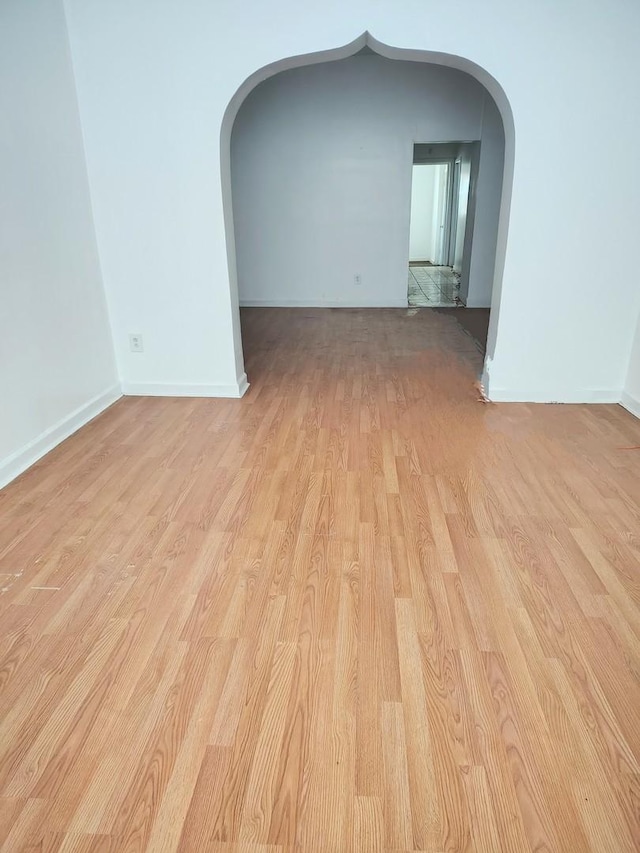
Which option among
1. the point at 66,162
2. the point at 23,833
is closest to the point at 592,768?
the point at 23,833

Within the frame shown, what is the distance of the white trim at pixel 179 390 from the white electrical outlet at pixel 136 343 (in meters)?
0.26

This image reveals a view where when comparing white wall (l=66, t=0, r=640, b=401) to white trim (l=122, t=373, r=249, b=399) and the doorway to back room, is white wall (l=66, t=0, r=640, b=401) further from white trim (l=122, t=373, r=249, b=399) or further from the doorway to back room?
the doorway to back room

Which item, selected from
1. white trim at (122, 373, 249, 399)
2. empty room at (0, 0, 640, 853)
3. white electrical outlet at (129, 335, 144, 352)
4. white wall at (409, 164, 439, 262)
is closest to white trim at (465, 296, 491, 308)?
empty room at (0, 0, 640, 853)

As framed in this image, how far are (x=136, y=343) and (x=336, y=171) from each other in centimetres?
411

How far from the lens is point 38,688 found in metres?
1.54

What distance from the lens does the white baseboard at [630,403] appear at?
3.48 meters

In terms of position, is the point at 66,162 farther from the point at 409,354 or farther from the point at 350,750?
the point at 350,750

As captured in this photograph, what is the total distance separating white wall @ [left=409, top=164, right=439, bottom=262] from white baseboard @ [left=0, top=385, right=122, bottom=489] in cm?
1169

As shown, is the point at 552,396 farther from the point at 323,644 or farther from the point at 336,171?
the point at 336,171

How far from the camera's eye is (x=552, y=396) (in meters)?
3.75

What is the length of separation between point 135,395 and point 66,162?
1569mm

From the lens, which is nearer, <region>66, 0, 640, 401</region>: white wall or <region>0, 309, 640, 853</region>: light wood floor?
<region>0, 309, 640, 853</region>: light wood floor

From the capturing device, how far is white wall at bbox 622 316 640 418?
349cm

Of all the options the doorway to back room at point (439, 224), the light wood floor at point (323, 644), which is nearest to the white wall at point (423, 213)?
the doorway to back room at point (439, 224)
